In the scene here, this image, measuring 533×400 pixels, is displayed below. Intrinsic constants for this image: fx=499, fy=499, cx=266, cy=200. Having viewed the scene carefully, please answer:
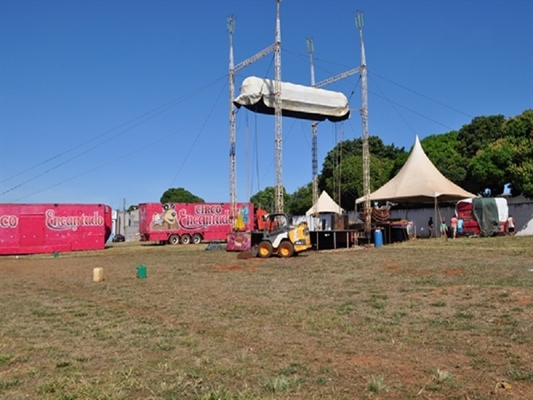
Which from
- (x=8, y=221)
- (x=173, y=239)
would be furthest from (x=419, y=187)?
(x=8, y=221)

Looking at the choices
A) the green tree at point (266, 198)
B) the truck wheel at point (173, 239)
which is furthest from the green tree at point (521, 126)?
the green tree at point (266, 198)

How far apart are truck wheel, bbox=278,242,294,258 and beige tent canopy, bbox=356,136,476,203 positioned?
1070 centimetres

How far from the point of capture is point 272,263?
18.0 m

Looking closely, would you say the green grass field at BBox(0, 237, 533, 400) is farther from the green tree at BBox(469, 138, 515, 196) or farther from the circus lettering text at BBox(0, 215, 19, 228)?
the green tree at BBox(469, 138, 515, 196)

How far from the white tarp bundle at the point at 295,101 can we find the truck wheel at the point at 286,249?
7.51 m

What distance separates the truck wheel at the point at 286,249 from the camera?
20125 millimetres

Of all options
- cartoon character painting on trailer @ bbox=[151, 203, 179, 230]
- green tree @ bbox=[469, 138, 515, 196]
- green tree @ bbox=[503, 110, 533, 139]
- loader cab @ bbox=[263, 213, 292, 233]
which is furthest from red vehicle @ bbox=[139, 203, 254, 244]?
green tree @ bbox=[503, 110, 533, 139]

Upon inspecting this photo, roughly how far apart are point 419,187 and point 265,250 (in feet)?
45.3

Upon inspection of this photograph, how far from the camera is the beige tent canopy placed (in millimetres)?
30000

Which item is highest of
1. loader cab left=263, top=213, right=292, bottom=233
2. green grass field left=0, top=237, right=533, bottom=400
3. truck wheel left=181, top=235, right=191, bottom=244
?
loader cab left=263, top=213, right=292, bottom=233

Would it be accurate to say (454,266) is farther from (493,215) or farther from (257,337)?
(493,215)

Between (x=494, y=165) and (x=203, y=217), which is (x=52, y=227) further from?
(x=494, y=165)

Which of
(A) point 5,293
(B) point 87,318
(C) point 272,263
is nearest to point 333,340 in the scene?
(B) point 87,318

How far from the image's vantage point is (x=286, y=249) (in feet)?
66.4
